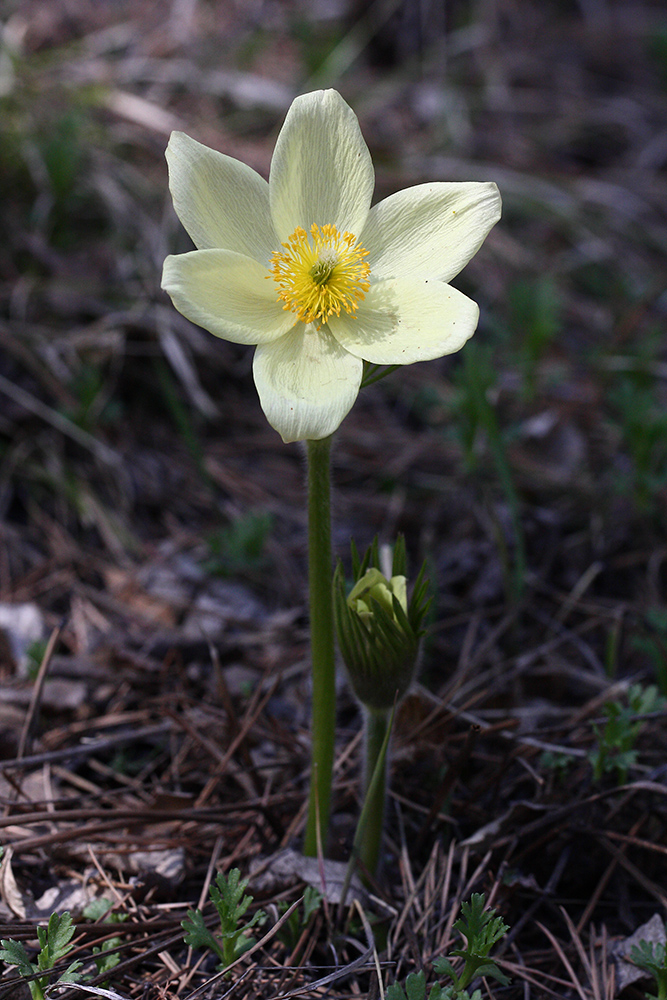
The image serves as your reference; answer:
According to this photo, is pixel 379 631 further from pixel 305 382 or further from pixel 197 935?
pixel 197 935

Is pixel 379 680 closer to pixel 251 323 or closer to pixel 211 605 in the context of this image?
pixel 251 323

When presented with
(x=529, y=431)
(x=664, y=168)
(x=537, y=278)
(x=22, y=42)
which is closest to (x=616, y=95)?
(x=664, y=168)

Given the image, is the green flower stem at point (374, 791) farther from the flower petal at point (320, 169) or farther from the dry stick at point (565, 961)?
the flower petal at point (320, 169)

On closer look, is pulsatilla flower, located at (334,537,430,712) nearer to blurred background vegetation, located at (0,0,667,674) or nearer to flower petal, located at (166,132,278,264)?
flower petal, located at (166,132,278,264)

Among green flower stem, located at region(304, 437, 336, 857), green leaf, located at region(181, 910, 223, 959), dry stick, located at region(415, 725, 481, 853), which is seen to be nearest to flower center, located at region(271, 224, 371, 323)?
green flower stem, located at region(304, 437, 336, 857)

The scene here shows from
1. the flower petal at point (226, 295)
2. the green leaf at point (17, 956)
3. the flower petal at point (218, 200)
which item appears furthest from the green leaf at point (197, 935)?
the flower petal at point (218, 200)

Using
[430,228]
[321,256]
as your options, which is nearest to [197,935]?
[321,256]
